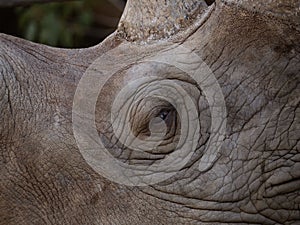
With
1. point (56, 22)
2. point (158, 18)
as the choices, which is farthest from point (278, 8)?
point (56, 22)

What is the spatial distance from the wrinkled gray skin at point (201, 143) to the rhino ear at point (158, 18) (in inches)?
1.2

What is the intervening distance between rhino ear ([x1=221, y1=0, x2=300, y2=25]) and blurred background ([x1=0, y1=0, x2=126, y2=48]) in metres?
2.99

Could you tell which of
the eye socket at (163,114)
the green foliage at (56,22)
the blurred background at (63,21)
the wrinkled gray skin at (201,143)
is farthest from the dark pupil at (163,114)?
the green foliage at (56,22)

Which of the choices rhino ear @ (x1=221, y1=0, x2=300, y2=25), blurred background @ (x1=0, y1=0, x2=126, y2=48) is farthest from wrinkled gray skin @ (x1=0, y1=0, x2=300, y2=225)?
blurred background @ (x1=0, y1=0, x2=126, y2=48)

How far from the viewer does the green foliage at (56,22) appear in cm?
571

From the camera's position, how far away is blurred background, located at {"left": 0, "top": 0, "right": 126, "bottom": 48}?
5.73 meters

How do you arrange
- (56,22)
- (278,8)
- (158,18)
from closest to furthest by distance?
(278,8), (158,18), (56,22)

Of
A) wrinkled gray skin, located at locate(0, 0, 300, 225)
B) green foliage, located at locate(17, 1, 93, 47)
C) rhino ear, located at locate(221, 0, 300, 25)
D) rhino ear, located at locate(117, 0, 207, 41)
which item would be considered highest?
green foliage, located at locate(17, 1, 93, 47)

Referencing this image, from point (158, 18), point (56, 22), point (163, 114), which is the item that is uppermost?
point (56, 22)

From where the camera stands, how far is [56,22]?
5797 millimetres

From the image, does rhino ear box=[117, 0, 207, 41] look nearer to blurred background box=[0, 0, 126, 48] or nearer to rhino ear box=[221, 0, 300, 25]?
rhino ear box=[221, 0, 300, 25]

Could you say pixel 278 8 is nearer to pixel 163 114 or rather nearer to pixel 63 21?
pixel 163 114

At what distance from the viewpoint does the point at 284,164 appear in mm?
2604

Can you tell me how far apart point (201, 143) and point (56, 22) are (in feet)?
10.9
